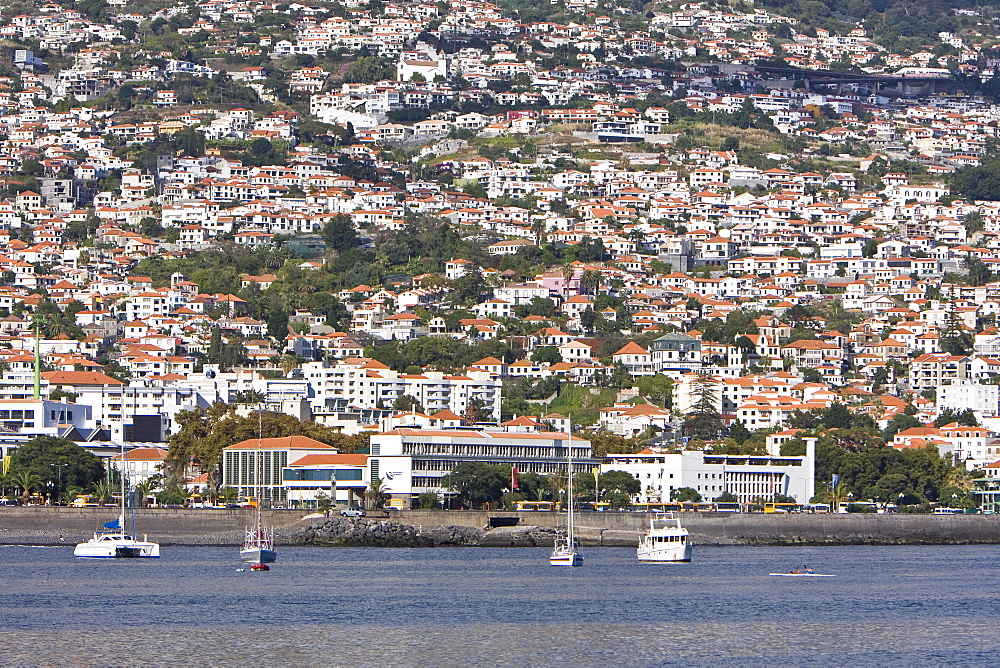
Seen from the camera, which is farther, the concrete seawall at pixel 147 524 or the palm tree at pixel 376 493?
the palm tree at pixel 376 493

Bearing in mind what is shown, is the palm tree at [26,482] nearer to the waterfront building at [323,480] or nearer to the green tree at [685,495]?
the waterfront building at [323,480]

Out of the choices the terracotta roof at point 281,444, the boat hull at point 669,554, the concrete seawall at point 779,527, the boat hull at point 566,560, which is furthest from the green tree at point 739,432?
the boat hull at point 566,560

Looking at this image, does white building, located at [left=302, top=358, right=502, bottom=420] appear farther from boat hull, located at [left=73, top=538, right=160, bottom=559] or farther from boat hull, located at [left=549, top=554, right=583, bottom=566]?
boat hull, located at [left=549, top=554, right=583, bottom=566]

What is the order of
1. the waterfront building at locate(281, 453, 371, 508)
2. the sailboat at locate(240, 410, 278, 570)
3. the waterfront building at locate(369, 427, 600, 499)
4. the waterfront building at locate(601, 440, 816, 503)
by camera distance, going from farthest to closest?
1. the waterfront building at locate(601, 440, 816, 503)
2. the waterfront building at locate(369, 427, 600, 499)
3. the waterfront building at locate(281, 453, 371, 508)
4. the sailboat at locate(240, 410, 278, 570)

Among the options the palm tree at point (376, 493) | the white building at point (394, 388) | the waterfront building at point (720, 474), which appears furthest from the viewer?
the white building at point (394, 388)

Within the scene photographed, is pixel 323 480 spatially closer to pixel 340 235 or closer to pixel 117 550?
pixel 117 550

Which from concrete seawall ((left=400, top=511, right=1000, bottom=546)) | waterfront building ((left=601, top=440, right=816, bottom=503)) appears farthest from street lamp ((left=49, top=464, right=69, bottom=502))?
waterfront building ((left=601, top=440, right=816, bottom=503))

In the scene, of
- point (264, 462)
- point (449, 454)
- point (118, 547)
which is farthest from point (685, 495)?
point (118, 547)
